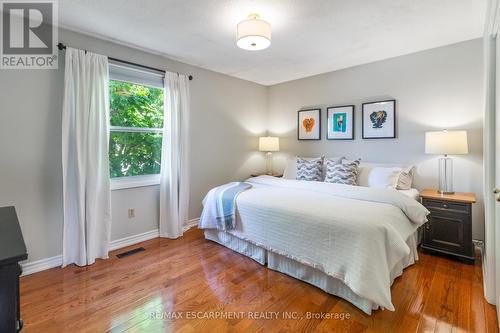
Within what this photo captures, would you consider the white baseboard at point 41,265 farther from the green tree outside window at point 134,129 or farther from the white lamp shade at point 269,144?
the white lamp shade at point 269,144

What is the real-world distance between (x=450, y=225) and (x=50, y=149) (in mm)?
4054

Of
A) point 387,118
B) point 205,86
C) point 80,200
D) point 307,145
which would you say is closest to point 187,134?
point 205,86

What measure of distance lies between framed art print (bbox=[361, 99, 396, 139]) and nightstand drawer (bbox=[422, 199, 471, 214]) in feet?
3.39

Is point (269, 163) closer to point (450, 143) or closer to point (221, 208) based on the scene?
point (221, 208)

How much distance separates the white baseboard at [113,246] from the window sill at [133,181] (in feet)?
2.03

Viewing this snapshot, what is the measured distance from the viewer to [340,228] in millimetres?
1895

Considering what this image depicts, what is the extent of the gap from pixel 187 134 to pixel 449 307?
10.3ft

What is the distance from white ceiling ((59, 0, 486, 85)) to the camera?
2.08 m

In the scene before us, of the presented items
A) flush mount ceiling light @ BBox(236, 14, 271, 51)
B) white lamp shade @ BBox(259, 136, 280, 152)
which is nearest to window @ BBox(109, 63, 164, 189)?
flush mount ceiling light @ BBox(236, 14, 271, 51)

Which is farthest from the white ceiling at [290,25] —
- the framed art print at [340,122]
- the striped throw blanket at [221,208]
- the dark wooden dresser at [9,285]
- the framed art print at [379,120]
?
the dark wooden dresser at [9,285]

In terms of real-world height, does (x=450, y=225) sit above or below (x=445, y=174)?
below

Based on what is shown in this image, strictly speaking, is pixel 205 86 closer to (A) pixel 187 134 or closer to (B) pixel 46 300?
(A) pixel 187 134

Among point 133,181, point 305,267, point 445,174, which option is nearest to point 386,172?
point 445,174

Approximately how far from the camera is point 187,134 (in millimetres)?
3389
